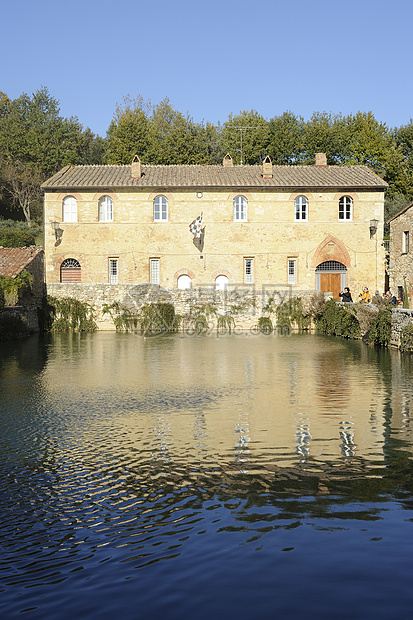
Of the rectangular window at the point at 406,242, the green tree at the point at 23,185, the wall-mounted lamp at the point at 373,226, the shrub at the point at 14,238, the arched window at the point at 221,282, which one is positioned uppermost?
the green tree at the point at 23,185

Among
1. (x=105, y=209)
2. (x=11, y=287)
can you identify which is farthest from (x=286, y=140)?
(x=11, y=287)

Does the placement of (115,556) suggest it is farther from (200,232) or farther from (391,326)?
(200,232)

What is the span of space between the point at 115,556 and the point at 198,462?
10.00 ft

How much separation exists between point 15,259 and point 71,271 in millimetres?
7002

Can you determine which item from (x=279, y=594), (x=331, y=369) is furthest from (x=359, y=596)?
(x=331, y=369)

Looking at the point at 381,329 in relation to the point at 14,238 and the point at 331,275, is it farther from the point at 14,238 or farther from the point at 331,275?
the point at 14,238

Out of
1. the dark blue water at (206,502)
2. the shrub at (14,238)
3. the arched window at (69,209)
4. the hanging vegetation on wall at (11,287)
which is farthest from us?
the shrub at (14,238)

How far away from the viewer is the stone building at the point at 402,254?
3403 centimetres

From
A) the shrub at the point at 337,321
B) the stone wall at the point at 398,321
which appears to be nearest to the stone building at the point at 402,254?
the shrub at the point at 337,321

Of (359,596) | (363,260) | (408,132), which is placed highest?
(408,132)

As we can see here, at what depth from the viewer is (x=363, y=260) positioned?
1531 inches

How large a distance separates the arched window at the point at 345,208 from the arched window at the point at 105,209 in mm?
13462

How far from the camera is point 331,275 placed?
39.0 metres

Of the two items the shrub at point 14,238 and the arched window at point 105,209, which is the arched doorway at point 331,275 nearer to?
the arched window at point 105,209
